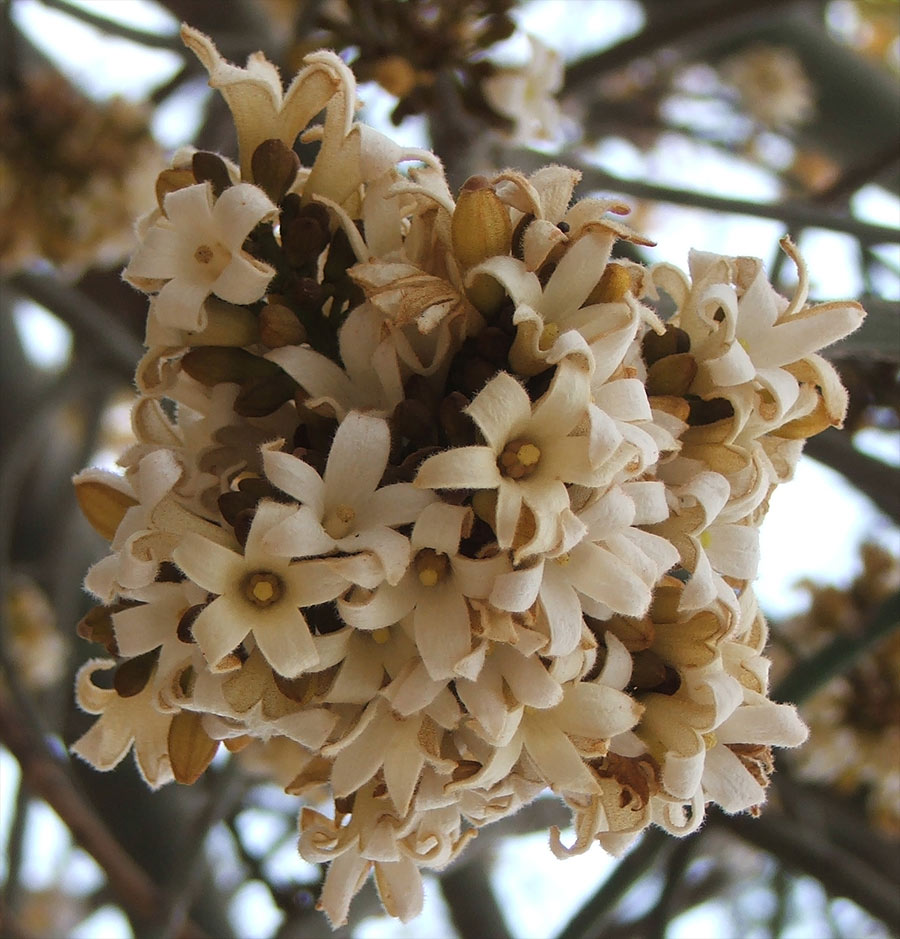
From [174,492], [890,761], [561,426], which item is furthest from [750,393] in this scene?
[890,761]

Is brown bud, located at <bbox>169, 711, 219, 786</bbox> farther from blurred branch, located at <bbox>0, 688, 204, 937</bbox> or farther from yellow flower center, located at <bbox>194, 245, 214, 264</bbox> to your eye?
blurred branch, located at <bbox>0, 688, 204, 937</bbox>

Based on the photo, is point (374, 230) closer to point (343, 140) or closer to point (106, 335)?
point (343, 140)

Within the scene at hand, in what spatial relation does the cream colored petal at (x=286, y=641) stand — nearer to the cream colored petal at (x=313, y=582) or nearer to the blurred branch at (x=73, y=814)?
the cream colored petal at (x=313, y=582)

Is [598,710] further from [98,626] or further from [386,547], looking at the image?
[98,626]

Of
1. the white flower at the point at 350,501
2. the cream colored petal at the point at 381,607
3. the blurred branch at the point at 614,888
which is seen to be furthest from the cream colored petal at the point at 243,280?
the blurred branch at the point at 614,888

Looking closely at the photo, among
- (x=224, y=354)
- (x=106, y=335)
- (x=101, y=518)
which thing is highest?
(x=224, y=354)

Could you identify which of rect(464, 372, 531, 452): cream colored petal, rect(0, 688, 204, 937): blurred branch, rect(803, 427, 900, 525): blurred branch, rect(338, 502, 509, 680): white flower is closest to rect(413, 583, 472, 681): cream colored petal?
rect(338, 502, 509, 680): white flower
